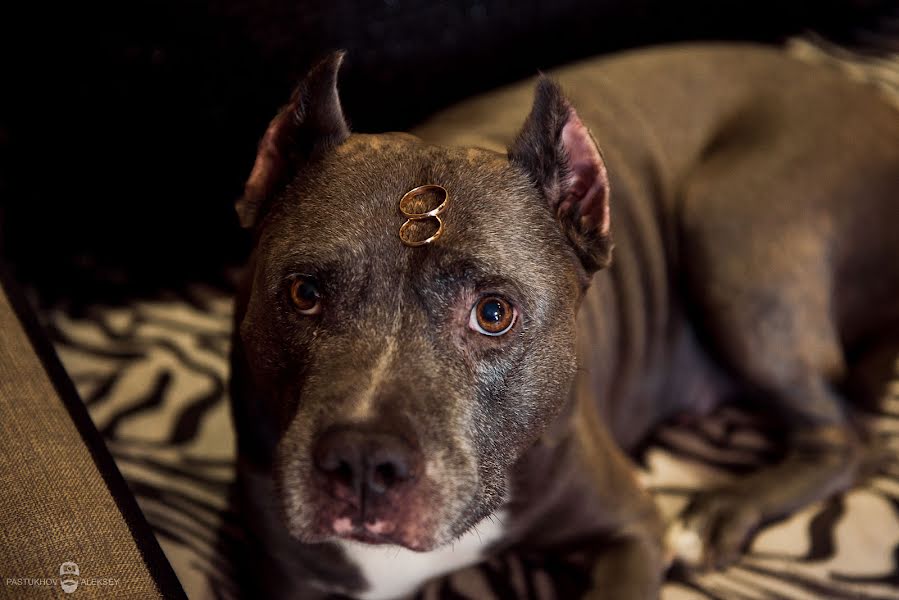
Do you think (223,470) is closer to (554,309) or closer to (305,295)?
(305,295)

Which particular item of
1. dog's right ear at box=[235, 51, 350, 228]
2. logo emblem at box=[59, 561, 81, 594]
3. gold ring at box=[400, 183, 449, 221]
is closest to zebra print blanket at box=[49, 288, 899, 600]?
logo emblem at box=[59, 561, 81, 594]

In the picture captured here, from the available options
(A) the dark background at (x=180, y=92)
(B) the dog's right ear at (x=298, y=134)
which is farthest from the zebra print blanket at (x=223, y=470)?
(B) the dog's right ear at (x=298, y=134)

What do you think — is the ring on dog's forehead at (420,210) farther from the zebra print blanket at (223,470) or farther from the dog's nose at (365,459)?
the zebra print blanket at (223,470)

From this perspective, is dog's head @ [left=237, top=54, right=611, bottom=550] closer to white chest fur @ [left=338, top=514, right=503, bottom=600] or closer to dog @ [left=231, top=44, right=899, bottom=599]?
dog @ [left=231, top=44, right=899, bottom=599]

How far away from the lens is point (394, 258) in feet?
4.35

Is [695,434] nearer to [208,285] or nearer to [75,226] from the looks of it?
[208,285]

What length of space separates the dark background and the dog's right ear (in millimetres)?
791

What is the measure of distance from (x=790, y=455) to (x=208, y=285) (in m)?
1.50

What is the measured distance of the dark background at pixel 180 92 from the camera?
212 cm

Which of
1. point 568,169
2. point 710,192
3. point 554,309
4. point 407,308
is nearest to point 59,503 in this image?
point 407,308

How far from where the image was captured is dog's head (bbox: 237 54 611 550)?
1.25 metres

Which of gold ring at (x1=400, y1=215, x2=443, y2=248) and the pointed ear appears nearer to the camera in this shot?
gold ring at (x1=400, y1=215, x2=443, y2=248)

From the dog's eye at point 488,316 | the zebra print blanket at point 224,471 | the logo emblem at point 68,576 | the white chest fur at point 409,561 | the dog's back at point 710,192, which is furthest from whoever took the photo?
the dog's back at point 710,192

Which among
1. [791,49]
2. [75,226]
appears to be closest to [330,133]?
[75,226]
